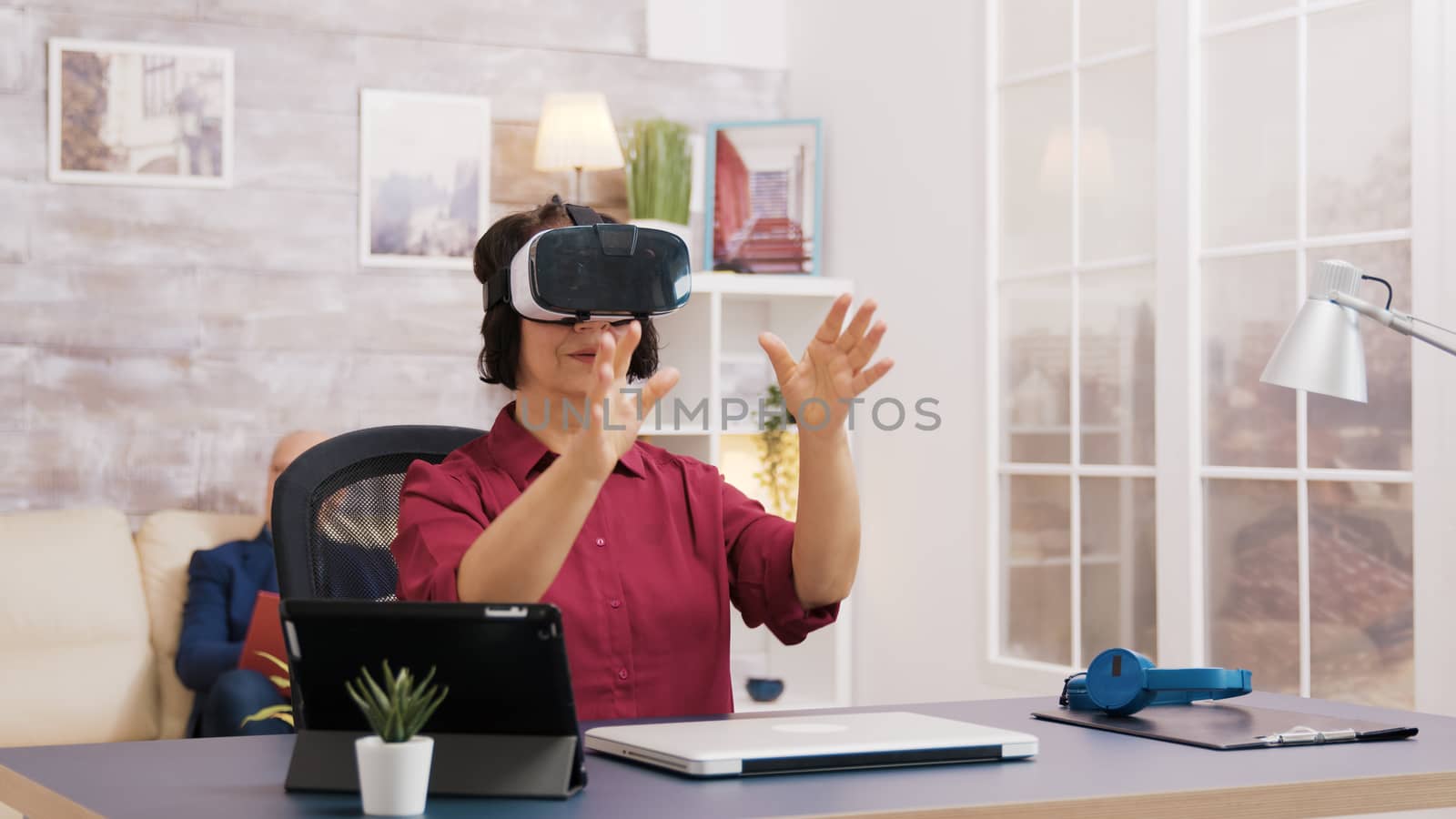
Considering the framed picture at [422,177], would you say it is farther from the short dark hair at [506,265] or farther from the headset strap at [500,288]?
the headset strap at [500,288]

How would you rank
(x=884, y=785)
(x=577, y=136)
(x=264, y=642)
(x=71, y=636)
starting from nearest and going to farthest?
(x=884, y=785)
(x=264, y=642)
(x=71, y=636)
(x=577, y=136)

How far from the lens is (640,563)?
1.81 meters

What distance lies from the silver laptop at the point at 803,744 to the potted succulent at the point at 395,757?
0.74ft

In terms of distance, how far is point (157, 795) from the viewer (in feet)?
3.84

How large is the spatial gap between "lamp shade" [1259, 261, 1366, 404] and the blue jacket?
8.19 ft

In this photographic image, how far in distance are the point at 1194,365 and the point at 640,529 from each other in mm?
1908

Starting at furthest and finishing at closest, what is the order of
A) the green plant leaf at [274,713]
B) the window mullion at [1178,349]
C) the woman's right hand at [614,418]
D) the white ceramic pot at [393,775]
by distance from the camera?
the window mullion at [1178,349]
the green plant leaf at [274,713]
the woman's right hand at [614,418]
the white ceramic pot at [393,775]

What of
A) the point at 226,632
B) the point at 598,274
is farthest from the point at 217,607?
the point at 598,274

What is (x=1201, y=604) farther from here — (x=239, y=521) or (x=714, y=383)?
(x=239, y=521)

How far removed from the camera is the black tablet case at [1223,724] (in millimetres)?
1427

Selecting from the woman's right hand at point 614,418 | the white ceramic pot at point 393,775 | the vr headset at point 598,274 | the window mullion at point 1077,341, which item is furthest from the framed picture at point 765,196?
the white ceramic pot at point 393,775

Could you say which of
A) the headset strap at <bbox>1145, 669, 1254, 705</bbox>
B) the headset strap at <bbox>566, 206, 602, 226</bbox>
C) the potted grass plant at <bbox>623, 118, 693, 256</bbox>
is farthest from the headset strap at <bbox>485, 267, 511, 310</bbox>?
the potted grass plant at <bbox>623, 118, 693, 256</bbox>

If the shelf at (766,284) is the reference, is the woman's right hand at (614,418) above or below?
below

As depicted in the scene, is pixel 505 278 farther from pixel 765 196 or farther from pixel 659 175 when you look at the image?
pixel 765 196
